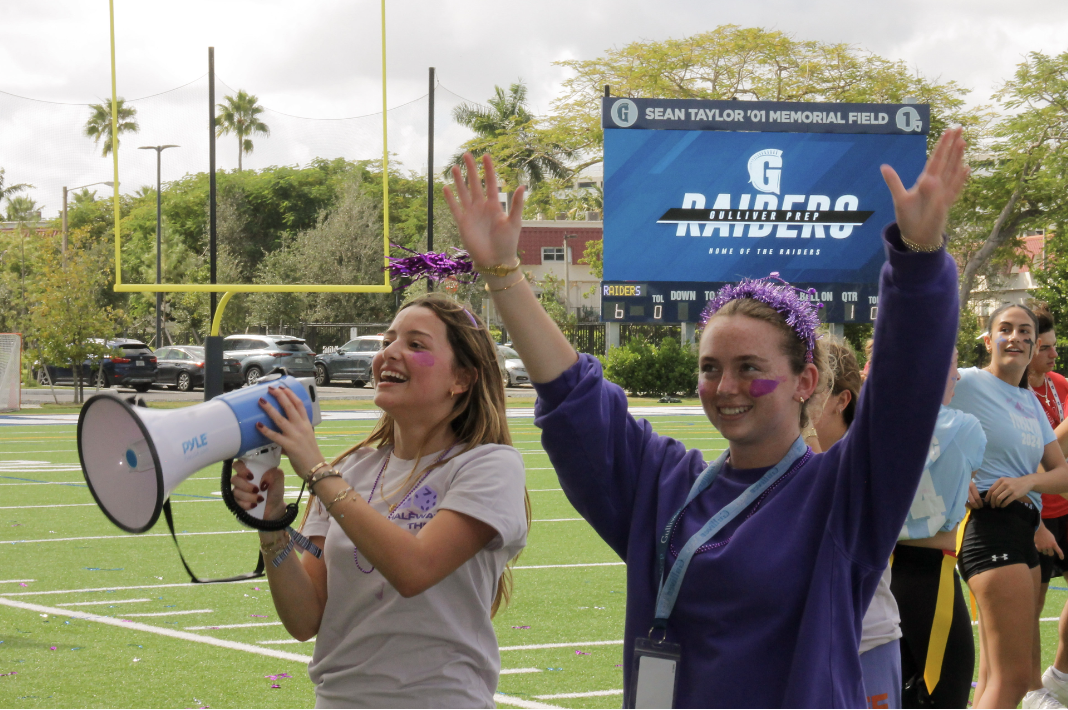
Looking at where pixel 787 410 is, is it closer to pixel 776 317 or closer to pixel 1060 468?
pixel 776 317

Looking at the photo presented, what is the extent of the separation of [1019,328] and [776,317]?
3.26 metres

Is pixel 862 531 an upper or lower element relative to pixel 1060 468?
upper

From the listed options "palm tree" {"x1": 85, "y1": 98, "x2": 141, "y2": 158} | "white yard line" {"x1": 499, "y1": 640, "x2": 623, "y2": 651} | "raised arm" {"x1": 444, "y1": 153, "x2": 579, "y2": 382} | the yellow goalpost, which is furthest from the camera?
"palm tree" {"x1": 85, "y1": 98, "x2": 141, "y2": 158}

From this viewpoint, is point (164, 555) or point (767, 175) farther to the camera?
point (767, 175)

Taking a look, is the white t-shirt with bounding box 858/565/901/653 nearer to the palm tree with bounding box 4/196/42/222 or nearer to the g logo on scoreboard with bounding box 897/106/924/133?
the g logo on scoreboard with bounding box 897/106/924/133

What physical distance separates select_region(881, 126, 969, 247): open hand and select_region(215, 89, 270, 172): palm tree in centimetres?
1052

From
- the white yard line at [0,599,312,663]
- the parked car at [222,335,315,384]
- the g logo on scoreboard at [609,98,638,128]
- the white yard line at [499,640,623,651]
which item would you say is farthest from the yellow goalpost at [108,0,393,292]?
the parked car at [222,335,315,384]

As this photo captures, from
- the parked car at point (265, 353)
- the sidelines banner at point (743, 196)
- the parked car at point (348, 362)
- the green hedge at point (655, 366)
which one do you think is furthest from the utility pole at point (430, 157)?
the parked car at point (348, 362)

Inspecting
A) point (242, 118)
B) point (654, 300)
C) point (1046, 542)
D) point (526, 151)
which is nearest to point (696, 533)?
point (1046, 542)

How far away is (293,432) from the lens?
7.35 feet

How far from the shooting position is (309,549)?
2508 mm

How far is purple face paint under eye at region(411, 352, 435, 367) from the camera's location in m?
2.55

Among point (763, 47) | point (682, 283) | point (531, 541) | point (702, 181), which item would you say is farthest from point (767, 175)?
point (531, 541)

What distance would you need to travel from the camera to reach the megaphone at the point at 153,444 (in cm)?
209
